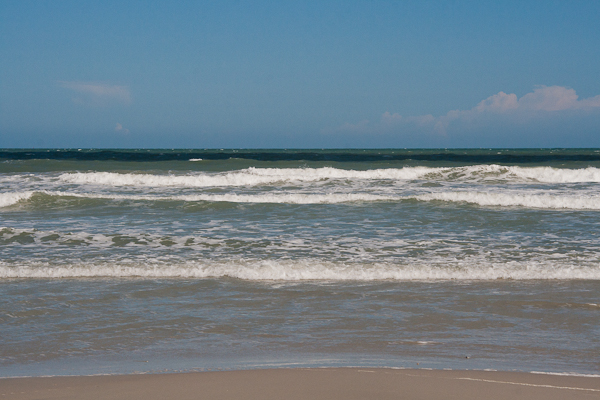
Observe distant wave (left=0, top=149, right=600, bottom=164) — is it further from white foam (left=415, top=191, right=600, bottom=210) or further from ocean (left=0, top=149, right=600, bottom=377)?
ocean (left=0, top=149, right=600, bottom=377)

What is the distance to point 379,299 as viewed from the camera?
18.1ft

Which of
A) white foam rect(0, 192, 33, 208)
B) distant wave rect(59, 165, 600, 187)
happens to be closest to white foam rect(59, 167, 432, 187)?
distant wave rect(59, 165, 600, 187)

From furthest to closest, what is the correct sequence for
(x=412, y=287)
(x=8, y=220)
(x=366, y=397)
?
(x=8, y=220) → (x=412, y=287) → (x=366, y=397)

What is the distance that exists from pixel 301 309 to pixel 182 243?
3992mm

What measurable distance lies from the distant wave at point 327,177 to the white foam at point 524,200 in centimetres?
689

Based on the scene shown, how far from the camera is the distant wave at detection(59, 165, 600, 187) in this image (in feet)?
68.5

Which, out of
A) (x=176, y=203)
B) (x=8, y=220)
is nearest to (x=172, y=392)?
(x=8, y=220)

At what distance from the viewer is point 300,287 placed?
20.0 ft

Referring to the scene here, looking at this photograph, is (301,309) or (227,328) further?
(301,309)

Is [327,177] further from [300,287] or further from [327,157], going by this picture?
[327,157]

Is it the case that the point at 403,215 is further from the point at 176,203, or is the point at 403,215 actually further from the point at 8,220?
the point at 8,220

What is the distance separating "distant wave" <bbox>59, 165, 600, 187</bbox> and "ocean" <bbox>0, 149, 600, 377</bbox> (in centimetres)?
768

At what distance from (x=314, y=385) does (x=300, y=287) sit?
280cm

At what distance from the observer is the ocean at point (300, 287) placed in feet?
13.0
